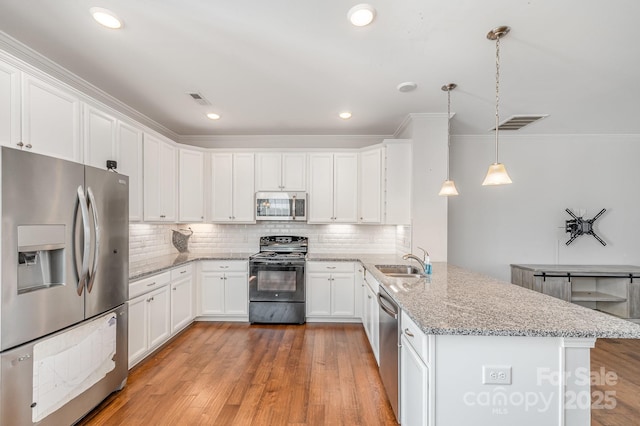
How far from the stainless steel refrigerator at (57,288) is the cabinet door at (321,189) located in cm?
243

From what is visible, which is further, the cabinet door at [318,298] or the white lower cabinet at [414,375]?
the cabinet door at [318,298]

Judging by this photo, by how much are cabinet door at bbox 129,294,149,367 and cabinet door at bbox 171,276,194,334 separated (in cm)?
49

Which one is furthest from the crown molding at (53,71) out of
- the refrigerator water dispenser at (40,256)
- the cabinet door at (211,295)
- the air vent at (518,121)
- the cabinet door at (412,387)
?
the air vent at (518,121)

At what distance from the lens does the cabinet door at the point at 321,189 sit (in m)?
4.13

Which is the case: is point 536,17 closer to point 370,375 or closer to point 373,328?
point 373,328

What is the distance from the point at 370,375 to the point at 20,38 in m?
3.93

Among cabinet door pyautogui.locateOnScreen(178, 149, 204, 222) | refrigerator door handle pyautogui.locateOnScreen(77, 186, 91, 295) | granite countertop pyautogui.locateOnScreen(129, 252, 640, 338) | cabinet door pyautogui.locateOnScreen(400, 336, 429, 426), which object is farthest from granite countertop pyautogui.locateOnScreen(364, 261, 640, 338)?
cabinet door pyautogui.locateOnScreen(178, 149, 204, 222)

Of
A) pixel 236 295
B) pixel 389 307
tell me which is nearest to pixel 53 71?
pixel 236 295

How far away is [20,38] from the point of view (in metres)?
2.07

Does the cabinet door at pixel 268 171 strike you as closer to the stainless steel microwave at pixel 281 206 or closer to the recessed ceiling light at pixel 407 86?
the stainless steel microwave at pixel 281 206

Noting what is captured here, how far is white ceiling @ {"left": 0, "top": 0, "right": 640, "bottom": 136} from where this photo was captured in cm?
176

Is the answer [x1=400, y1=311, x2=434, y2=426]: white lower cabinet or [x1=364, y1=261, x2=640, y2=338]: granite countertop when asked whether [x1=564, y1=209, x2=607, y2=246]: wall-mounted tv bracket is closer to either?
[x1=364, y1=261, x2=640, y2=338]: granite countertop

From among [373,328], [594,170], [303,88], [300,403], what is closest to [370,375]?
[373,328]

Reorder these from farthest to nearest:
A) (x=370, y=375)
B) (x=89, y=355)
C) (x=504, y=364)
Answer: (x=370, y=375) → (x=89, y=355) → (x=504, y=364)
